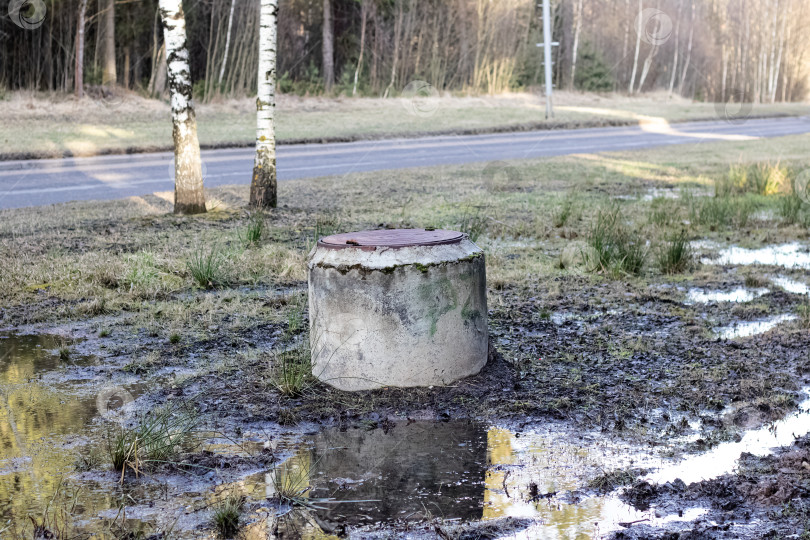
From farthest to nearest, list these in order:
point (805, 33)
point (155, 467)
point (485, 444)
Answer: point (805, 33)
point (485, 444)
point (155, 467)

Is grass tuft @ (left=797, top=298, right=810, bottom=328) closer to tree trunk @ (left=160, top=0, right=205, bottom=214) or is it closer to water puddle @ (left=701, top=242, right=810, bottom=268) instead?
water puddle @ (left=701, top=242, right=810, bottom=268)

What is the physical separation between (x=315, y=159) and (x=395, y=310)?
13.0 m

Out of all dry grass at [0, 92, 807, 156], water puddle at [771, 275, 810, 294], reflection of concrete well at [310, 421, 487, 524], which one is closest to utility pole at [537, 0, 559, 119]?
dry grass at [0, 92, 807, 156]

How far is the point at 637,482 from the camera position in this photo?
11.5ft

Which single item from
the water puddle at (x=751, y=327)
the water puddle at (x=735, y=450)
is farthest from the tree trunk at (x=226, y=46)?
the water puddle at (x=735, y=450)

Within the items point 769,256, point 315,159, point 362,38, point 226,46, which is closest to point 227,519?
point 769,256

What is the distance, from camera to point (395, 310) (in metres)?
4.48

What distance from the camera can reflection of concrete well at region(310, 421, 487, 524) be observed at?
3336mm

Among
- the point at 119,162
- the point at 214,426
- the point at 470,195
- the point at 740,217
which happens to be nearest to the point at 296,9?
the point at 119,162

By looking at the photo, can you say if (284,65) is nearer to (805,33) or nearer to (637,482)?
(637,482)

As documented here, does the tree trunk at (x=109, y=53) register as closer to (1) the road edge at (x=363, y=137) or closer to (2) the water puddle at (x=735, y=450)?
(1) the road edge at (x=363, y=137)

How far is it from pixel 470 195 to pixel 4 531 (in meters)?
9.35

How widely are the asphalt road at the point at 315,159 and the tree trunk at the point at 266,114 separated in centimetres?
287

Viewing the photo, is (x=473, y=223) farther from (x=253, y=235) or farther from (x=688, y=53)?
(x=688, y=53)
